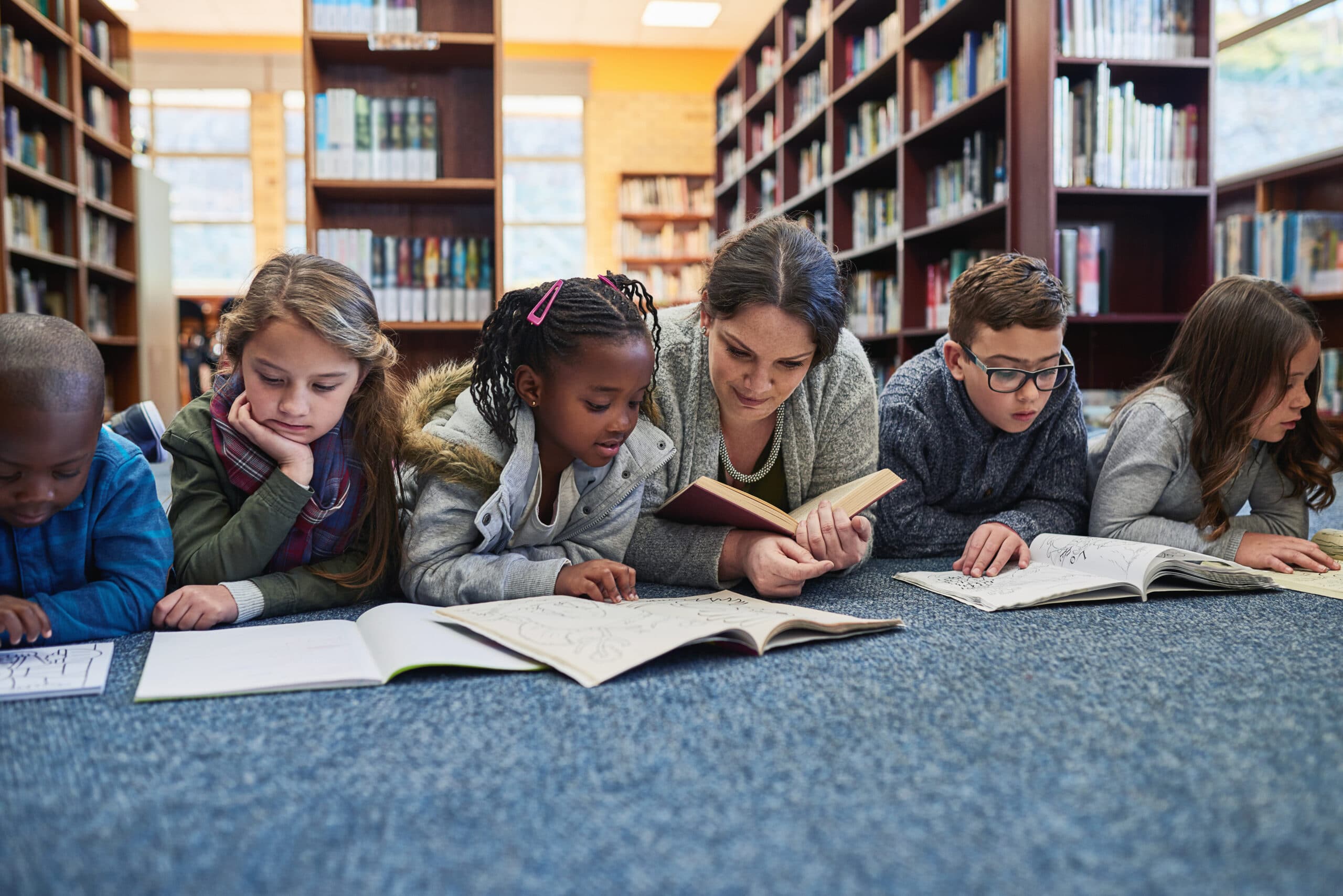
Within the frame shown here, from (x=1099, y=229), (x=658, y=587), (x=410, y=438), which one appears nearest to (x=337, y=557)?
(x=410, y=438)

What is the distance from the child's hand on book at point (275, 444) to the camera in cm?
120

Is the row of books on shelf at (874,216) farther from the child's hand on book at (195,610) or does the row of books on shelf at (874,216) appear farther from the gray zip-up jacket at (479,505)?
the child's hand on book at (195,610)

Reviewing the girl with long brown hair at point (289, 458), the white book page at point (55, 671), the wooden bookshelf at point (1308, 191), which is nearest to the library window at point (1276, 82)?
the wooden bookshelf at point (1308, 191)

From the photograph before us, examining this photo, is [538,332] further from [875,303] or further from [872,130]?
[872,130]

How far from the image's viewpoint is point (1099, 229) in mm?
2695

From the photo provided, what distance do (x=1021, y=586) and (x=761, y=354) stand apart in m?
0.48

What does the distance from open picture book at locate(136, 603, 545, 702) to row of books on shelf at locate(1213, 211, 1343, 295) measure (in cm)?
306

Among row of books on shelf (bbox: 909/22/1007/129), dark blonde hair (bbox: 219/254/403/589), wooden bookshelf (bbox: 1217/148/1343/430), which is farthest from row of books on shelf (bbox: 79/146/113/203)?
wooden bookshelf (bbox: 1217/148/1343/430)

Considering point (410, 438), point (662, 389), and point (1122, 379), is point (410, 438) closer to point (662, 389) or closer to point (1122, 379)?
point (662, 389)

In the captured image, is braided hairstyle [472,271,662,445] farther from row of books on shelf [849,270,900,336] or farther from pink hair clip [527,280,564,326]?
row of books on shelf [849,270,900,336]

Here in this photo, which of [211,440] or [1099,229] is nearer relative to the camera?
[211,440]

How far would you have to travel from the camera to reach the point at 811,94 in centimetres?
446

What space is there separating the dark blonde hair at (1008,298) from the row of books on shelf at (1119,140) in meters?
1.17

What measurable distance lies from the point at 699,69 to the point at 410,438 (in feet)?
22.2
